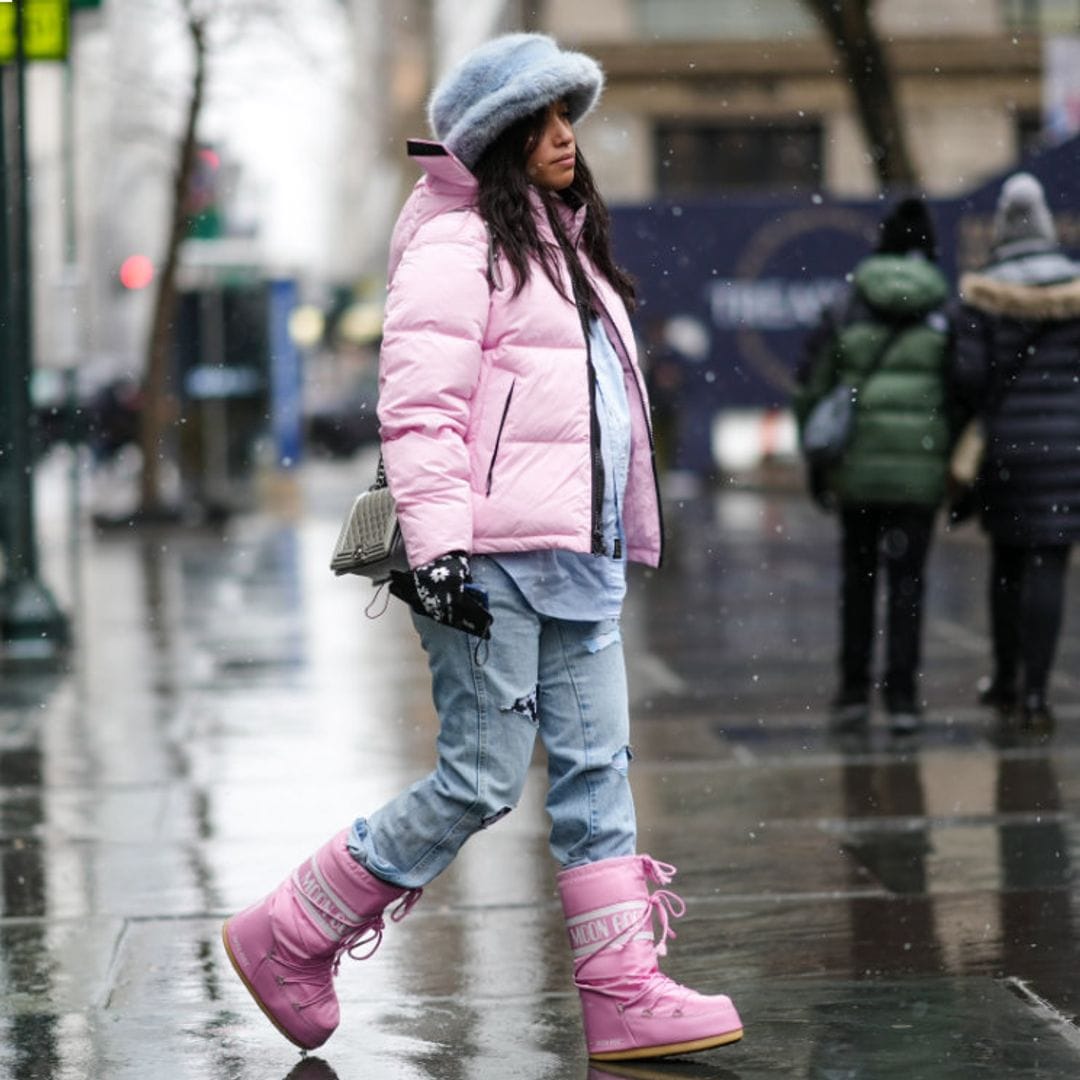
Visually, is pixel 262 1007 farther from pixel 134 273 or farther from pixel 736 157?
pixel 736 157

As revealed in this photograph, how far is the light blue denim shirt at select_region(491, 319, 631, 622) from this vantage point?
4.20m

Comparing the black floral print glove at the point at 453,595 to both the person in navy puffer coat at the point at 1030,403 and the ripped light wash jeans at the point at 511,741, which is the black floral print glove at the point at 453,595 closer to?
the ripped light wash jeans at the point at 511,741

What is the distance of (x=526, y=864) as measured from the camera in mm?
6031

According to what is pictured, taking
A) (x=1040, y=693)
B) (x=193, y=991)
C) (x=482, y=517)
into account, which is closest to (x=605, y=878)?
(x=482, y=517)

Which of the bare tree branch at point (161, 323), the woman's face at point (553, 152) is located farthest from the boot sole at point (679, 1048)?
the bare tree branch at point (161, 323)

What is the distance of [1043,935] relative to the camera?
202 inches

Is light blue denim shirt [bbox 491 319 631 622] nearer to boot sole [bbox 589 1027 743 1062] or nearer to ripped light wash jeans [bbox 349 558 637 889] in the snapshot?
ripped light wash jeans [bbox 349 558 637 889]

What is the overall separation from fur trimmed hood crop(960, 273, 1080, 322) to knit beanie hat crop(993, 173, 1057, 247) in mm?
235

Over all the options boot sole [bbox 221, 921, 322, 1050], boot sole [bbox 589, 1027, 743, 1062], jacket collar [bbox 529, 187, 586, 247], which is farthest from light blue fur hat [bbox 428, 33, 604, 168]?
boot sole [bbox 589, 1027, 743, 1062]

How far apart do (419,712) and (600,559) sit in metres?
4.61

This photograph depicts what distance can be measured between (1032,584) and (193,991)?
413 centimetres

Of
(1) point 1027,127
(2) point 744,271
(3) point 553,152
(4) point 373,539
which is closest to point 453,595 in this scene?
(4) point 373,539

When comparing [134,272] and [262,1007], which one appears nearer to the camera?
[262,1007]

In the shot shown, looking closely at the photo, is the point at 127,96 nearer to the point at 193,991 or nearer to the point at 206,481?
the point at 206,481
